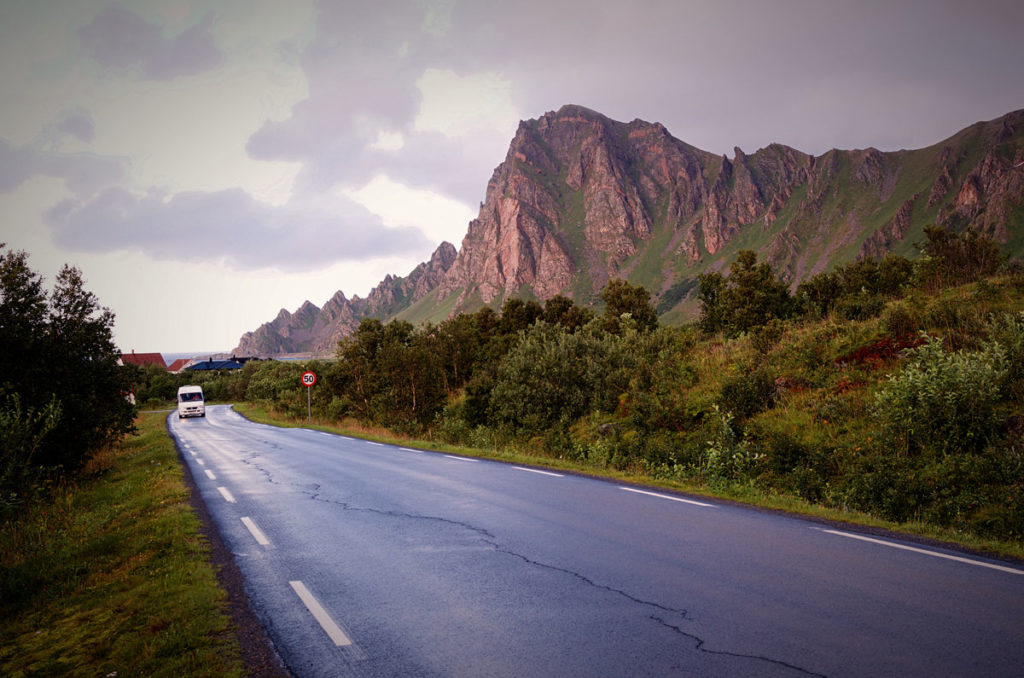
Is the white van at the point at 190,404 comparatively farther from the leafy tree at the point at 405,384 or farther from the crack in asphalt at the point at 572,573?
the crack in asphalt at the point at 572,573

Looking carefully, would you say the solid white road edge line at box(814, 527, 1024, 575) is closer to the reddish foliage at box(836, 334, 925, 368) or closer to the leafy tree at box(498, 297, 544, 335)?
the reddish foliage at box(836, 334, 925, 368)

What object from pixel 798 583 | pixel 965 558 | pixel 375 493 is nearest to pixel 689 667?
pixel 798 583

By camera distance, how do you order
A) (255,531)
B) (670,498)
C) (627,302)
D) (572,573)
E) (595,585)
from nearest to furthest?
(595,585) → (572,573) → (255,531) → (670,498) → (627,302)

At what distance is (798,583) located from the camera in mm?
5188

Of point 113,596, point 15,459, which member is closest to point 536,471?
point 113,596

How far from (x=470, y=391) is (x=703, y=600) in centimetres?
1792

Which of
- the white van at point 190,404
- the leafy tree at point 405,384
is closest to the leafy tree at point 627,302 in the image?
the leafy tree at point 405,384

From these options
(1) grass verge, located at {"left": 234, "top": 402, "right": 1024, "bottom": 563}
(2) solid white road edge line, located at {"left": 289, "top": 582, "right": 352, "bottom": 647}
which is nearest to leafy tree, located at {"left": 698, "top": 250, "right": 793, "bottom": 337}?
(1) grass verge, located at {"left": 234, "top": 402, "right": 1024, "bottom": 563}

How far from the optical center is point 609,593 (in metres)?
5.10

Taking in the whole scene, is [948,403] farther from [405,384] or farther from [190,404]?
[190,404]

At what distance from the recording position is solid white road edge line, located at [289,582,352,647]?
4379 millimetres

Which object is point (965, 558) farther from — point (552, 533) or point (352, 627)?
point (352, 627)

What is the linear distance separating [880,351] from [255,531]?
13.9 metres

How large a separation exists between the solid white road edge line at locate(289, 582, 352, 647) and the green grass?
66 centimetres
